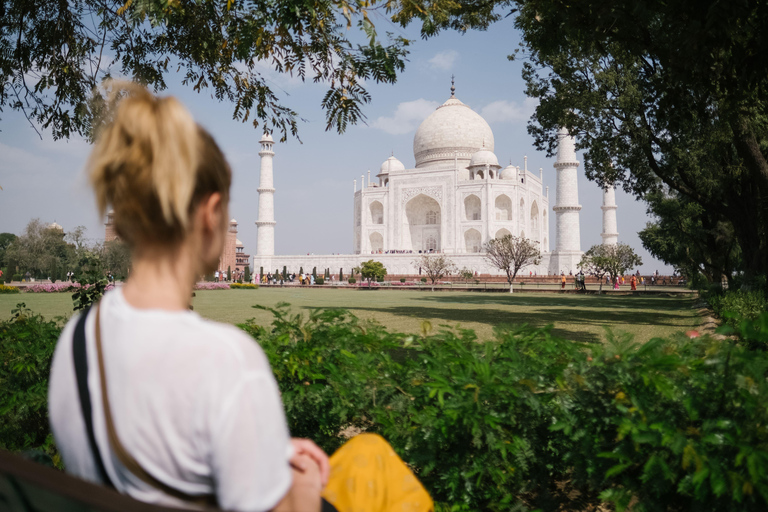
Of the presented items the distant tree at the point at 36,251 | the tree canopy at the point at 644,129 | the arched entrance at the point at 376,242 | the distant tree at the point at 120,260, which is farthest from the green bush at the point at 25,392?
the arched entrance at the point at 376,242

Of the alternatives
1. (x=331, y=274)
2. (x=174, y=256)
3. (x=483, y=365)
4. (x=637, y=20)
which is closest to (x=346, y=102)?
(x=483, y=365)

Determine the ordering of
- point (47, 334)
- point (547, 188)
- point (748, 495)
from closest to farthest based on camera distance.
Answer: point (748, 495)
point (47, 334)
point (547, 188)

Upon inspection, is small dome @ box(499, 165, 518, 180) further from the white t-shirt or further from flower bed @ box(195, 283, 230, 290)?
the white t-shirt

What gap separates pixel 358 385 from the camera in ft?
6.43

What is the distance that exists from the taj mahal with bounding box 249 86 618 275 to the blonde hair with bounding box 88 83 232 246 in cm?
3510

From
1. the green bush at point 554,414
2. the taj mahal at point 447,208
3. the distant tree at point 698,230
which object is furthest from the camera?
the taj mahal at point 447,208

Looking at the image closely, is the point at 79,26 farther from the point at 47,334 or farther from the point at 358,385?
the point at 358,385

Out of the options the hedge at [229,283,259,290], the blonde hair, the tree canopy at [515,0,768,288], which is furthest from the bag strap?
the hedge at [229,283,259,290]

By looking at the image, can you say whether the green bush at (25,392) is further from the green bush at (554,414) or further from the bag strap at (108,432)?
the bag strap at (108,432)

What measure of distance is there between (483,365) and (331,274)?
3907 cm

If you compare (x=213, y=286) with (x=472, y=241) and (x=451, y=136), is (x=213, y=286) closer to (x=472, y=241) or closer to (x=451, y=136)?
(x=472, y=241)

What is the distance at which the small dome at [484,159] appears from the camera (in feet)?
128

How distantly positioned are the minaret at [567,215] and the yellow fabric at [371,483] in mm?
35849

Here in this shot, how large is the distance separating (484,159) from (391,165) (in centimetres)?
788
